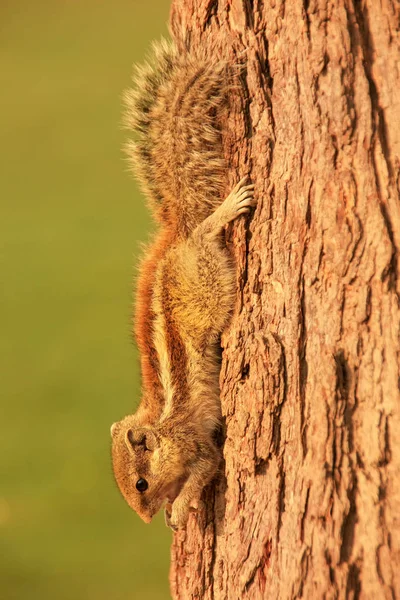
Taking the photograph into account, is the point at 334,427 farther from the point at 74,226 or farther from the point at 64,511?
the point at 74,226

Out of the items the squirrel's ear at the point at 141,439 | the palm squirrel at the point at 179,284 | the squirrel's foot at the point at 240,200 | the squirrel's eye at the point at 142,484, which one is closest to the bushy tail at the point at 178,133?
the palm squirrel at the point at 179,284

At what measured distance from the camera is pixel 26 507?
6785 mm

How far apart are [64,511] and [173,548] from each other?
3.54 meters

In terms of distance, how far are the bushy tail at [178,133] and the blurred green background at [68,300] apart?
1.39 feet

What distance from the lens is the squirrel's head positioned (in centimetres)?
326

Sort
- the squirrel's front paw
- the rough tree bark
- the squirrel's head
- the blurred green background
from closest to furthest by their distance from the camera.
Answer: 1. the rough tree bark
2. the squirrel's front paw
3. the squirrel's head
4. the blurred green background

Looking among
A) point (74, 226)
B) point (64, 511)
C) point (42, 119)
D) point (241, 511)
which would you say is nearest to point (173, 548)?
point (241, 511)

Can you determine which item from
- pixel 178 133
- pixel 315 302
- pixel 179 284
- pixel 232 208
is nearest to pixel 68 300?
pixel 179 284

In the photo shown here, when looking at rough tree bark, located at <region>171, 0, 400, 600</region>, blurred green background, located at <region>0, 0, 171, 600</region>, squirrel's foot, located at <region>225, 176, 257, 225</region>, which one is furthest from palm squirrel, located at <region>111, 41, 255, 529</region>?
blurred green background, located at <region>0, 0, 171, 600</region>

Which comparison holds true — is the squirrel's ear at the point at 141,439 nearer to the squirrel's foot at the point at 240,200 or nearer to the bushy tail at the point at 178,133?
the bushy tail at the point at 178,133

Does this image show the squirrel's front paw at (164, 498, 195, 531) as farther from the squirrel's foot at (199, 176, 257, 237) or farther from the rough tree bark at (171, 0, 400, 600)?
the squirrel's foot at (199, 176, 257, 237)

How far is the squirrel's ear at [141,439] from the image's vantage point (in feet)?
10.7

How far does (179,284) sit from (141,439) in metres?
0.63

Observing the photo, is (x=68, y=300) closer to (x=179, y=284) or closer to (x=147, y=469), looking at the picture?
(x=147, y=469)
